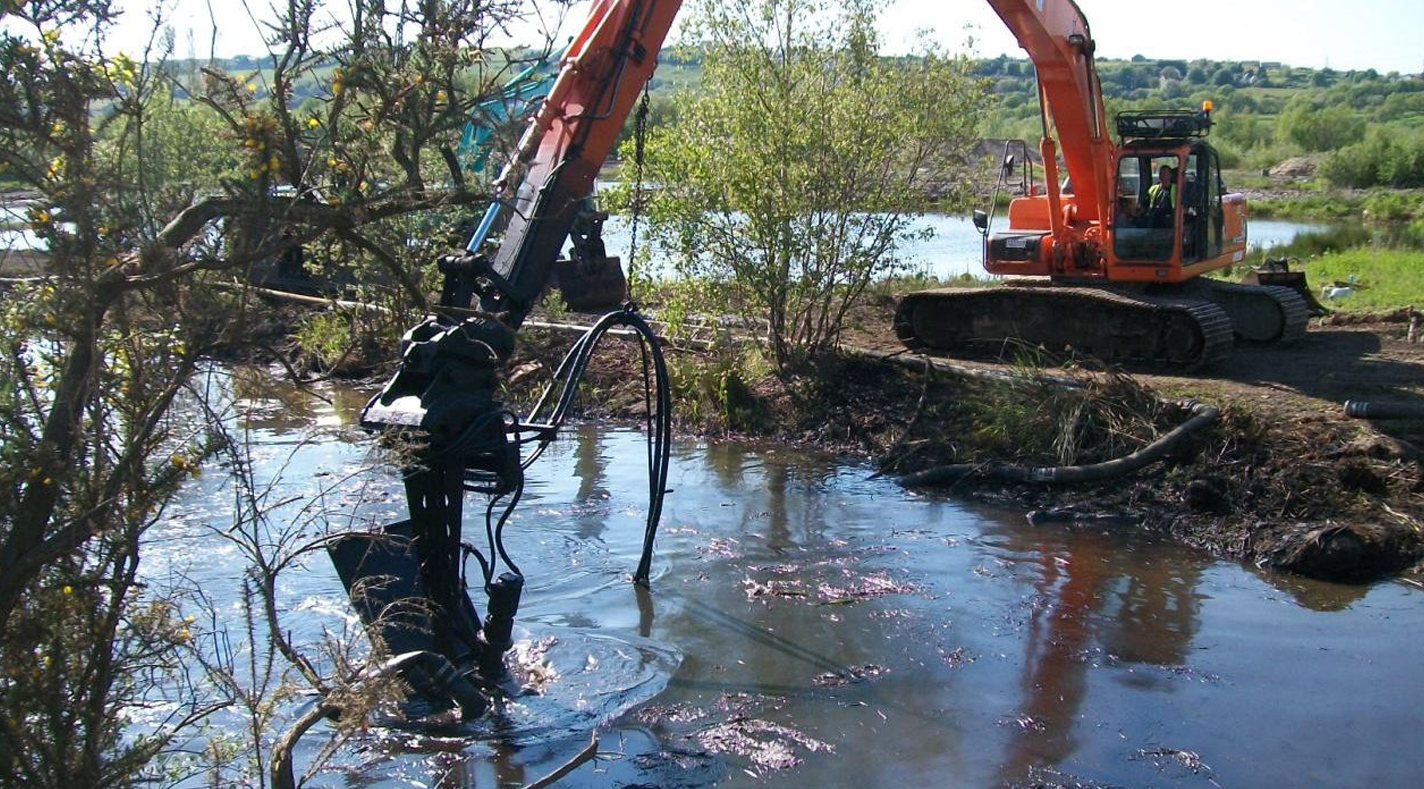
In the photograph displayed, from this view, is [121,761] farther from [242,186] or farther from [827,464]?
[827,464]

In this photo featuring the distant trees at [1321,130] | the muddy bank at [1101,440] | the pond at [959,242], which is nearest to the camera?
the muddy bank at [1101,440]

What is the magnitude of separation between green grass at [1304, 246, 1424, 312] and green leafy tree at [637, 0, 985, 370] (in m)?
5.98

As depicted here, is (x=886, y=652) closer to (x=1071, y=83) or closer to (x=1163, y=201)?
(x=1071, y=83)

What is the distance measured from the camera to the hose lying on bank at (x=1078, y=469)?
1020 cm

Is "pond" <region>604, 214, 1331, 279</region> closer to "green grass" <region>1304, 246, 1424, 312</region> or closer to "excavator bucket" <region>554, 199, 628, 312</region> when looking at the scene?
"excavator bucket" <region>554, 199, 628, 312</region>

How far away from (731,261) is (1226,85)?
104 meters

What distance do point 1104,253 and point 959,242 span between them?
1647cm

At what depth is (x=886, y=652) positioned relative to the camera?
7.52 m

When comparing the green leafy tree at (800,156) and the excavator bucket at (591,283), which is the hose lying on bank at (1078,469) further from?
the excavator bucket at (591,283)

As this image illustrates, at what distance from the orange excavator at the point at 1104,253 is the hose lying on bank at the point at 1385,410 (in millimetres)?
2235

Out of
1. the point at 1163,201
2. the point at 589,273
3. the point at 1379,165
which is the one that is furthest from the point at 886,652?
the point at 1379,165

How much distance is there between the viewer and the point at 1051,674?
23.7 feet

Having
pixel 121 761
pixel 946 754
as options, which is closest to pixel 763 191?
pixel 946 754

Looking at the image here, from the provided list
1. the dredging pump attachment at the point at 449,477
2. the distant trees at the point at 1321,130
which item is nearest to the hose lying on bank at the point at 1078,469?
the dredging pump attachment at the point at 449,477
